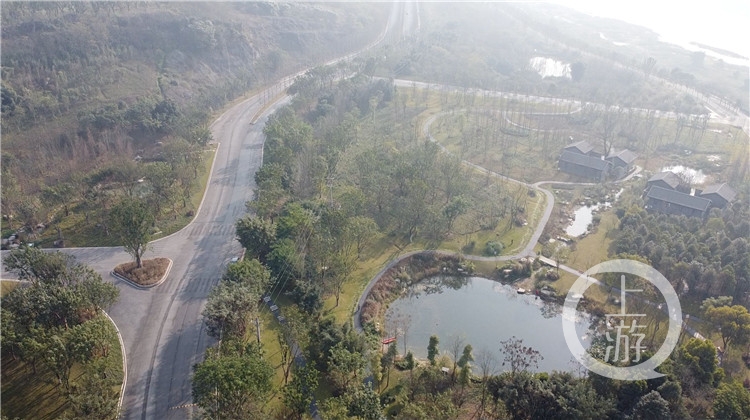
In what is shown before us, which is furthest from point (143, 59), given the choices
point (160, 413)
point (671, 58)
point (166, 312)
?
point (671, 58)

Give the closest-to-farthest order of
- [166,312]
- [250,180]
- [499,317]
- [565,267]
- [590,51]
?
[166,312] < [499,317] < [565,267] < [250,180] < [590,51]

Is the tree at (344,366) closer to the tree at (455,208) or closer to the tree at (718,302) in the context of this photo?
the tree at (455,208)

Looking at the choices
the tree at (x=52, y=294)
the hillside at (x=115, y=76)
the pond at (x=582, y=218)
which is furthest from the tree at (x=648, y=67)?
the tree at (x=52, y=294)

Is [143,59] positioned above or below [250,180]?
above

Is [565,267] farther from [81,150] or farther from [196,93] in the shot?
[196,93]

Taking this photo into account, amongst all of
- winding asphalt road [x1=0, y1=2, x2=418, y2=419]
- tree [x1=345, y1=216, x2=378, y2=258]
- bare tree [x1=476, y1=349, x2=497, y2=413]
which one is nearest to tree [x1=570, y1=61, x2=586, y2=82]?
winding asphalt road [x1=0, y1=2, x2=418, y2=419]

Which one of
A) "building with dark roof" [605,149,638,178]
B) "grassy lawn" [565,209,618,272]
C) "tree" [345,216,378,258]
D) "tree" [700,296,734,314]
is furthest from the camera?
"building with dark roof" [605,149,638,178]

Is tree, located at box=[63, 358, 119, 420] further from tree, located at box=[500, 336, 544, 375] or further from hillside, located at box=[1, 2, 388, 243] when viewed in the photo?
hillside, located at box=[1, 2, 388, 243]
